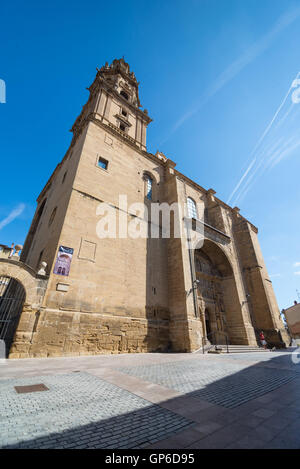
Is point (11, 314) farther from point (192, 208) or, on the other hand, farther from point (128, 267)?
point (192, 208)

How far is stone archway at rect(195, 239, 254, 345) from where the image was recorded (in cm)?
1583

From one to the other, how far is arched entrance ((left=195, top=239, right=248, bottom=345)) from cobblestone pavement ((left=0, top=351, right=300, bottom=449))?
1136 cm

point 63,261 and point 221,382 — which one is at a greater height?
point 63,261

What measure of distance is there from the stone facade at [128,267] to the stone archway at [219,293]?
9 cm

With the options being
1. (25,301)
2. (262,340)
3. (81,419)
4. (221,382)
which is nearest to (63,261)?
(25,301)

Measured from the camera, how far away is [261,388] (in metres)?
4.01

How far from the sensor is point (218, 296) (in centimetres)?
1733

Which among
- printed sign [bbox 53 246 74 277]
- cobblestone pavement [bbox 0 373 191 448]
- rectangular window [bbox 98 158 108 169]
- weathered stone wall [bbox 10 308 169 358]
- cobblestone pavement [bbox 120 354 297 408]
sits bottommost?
cobblestone pavement [bbox 0 373 191 448]

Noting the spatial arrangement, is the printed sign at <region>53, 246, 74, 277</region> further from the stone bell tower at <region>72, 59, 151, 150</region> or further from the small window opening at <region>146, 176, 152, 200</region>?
the stone bell tower at <region>72, 59, 151, 150</region>

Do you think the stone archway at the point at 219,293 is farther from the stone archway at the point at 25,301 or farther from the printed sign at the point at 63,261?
the stone archway at the point at 25,301

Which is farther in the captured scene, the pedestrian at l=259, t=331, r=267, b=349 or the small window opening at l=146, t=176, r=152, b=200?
the small window opening at l=146, t=176, r=152, b=200

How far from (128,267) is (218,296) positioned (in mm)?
9663

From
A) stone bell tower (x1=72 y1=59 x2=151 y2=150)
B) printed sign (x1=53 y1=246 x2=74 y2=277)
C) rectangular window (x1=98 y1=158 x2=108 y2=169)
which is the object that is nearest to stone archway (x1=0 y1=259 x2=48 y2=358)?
printed sign (x1=53 y1=246 x2=74 y2=277)
